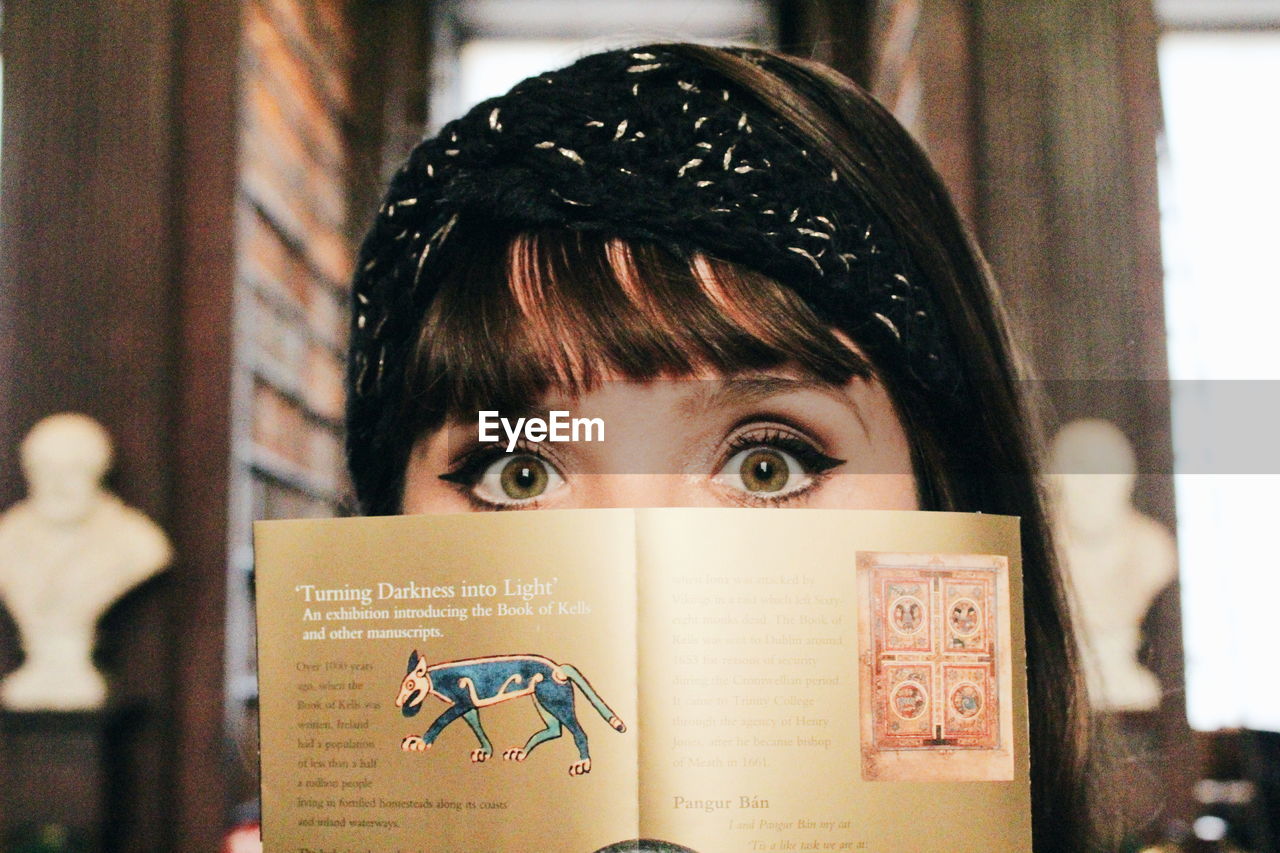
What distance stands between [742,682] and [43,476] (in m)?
1.06

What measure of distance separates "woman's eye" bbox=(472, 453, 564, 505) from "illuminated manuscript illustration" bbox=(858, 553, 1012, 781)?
205 millimetres

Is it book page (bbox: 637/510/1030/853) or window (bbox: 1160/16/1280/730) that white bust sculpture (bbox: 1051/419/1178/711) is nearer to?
window (bbox: 1160/16/1280/730)

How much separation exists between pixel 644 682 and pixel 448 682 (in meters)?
0.11

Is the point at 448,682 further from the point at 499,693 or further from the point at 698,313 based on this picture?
the point at 698,313

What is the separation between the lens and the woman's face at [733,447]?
0.62m

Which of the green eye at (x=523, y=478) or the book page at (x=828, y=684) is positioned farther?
the green eye at (x=523, y=478)

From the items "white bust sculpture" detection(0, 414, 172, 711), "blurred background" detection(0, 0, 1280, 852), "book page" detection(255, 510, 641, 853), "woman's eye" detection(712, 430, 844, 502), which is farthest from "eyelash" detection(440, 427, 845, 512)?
"white bust sculpture" detection(0, 414, 172, 711)

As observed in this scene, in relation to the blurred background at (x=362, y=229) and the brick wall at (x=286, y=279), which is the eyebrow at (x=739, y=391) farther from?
the brick wall at (x=286, y=279)

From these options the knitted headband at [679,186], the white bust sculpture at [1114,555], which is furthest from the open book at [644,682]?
the white bust sculpture at [1114,555]

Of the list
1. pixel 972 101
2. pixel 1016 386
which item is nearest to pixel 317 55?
pixel 972 101

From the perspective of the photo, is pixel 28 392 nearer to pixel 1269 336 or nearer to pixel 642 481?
pixel 642 481

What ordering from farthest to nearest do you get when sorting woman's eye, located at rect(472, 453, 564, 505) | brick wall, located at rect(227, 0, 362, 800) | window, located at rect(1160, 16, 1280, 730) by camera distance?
brick wall, located at rect(227, 0, 362, 800) < window, located at rect(1160, 16, 1280, 730) < woman's eye, located at rect(472, 453, 564, 505)

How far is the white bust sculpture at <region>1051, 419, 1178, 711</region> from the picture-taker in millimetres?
1188

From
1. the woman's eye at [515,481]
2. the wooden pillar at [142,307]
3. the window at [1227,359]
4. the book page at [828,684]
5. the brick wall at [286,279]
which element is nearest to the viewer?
the book page at [828,684]
